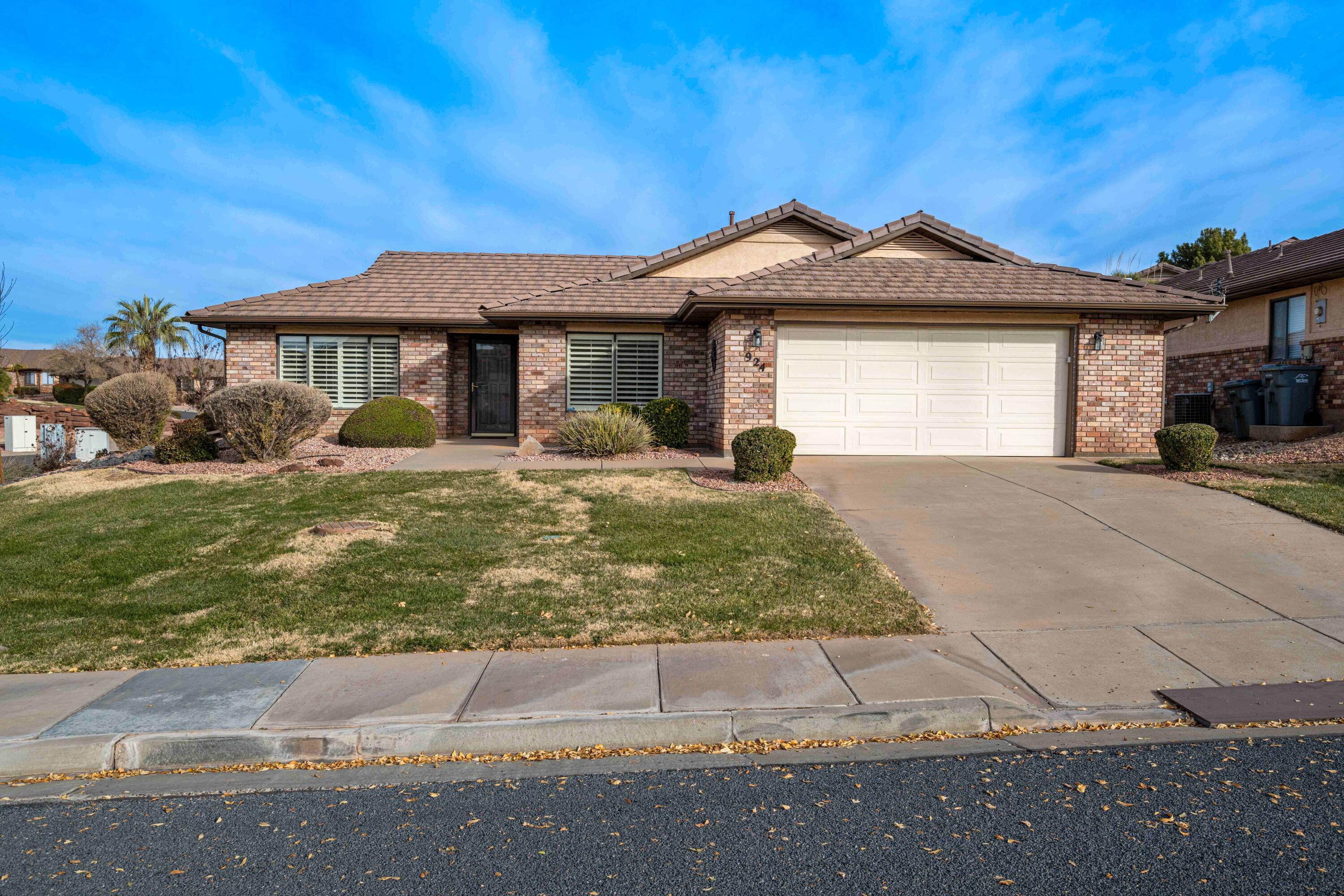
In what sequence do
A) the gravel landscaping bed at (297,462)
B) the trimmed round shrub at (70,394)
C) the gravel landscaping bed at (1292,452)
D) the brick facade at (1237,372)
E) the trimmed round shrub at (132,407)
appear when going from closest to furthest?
the gravel landscaping bed at (1292,452), the gravel landscaping bed at (297,462), the trimmed round shrub at (132,407), the brick facade at (1237,372), the trimmed round shrub at (70,394)

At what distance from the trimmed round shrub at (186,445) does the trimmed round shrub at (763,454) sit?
879cm

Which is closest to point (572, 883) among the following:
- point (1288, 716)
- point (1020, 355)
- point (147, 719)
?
point (147, 719)

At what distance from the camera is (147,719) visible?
4055mm

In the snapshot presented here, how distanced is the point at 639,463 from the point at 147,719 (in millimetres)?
8440

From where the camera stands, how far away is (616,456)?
510 inches

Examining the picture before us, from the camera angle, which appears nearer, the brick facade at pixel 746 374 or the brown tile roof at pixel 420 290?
the brick facade at pixel 746 374

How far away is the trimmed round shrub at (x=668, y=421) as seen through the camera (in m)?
14.2

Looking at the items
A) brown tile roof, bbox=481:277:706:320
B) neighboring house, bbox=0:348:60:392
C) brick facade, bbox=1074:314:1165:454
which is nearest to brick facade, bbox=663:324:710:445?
brown tile roof, bbox=481:277:706:320

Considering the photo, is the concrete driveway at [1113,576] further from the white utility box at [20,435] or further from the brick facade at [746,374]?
the white utility box at [20,435]

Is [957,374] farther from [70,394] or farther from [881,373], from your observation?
[70,394]

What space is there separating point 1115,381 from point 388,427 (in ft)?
42.5

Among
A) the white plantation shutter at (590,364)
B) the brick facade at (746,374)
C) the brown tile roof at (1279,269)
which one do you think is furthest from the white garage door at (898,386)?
the brown tile roof at (1279,269)

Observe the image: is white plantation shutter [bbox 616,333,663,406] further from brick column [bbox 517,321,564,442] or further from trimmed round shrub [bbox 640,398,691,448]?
trimmed round shrub [bbox 640,398,691,448]

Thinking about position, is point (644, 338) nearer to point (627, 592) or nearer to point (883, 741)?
point (627, 592)
